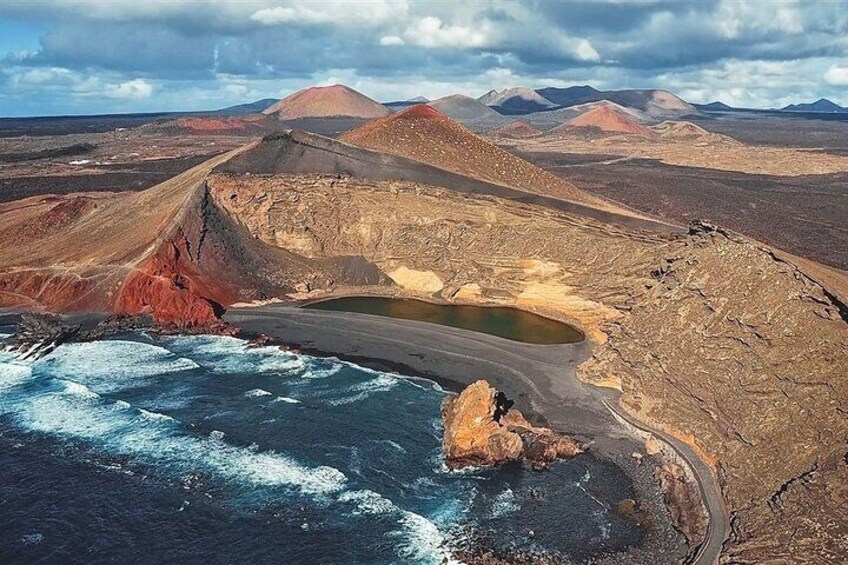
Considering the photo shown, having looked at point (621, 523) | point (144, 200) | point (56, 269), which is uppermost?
point (144, 200)

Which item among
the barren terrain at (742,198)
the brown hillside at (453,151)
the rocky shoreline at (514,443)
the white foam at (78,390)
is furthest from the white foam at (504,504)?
the barren terrain at (742,198)

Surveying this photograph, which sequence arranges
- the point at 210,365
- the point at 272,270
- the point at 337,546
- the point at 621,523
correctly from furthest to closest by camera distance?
the point at 272,270 → the point at 210,365 → the point at 621,523 → the point at 337,546

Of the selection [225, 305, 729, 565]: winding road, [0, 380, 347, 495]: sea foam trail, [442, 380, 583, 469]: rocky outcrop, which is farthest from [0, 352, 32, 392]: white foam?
[442, 380, 583, 469]: rocky outcrop

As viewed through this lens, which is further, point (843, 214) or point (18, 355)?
point (843, 214)

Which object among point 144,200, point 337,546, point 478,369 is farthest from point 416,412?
point 144,200

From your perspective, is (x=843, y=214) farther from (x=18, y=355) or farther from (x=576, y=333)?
(x=18, y=355)

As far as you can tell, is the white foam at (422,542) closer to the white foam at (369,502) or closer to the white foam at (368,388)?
the white foam at (369,502)

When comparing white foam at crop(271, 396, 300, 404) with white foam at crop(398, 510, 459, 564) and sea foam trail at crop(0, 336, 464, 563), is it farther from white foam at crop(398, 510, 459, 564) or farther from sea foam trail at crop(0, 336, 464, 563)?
white foam at crop(398, 510, 459, 564)
